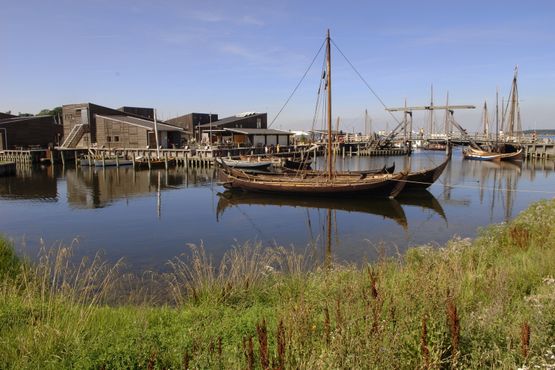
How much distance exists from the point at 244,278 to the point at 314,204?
16290 mm

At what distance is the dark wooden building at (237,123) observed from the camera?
197ft

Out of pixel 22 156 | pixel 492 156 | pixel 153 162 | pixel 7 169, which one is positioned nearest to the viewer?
pixel 7 169

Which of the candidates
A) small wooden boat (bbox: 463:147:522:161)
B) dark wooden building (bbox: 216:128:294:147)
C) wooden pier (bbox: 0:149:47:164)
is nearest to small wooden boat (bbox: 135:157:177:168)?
dark wooden building (bbox: 216:128:294:147)

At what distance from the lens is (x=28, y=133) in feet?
181

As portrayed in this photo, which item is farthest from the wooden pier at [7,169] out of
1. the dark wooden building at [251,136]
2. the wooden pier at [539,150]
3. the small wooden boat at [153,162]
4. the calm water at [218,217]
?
the wooden pier at [539,150]

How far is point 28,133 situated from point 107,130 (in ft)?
37.3

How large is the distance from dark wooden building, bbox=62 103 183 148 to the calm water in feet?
61.3

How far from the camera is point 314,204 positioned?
23.9 meters

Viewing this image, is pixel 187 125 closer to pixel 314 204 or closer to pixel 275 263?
pixel 314 204

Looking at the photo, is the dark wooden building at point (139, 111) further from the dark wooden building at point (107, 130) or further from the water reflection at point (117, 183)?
the water reflection at point (117, 183)

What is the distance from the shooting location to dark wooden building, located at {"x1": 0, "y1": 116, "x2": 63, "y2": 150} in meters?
52.3

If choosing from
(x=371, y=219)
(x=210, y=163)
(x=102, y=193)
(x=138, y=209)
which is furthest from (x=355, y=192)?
(x=210, y=163)

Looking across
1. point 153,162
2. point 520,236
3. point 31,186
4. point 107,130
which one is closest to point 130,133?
point 107,130

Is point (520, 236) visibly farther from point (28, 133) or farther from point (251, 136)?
point (28, 133)
